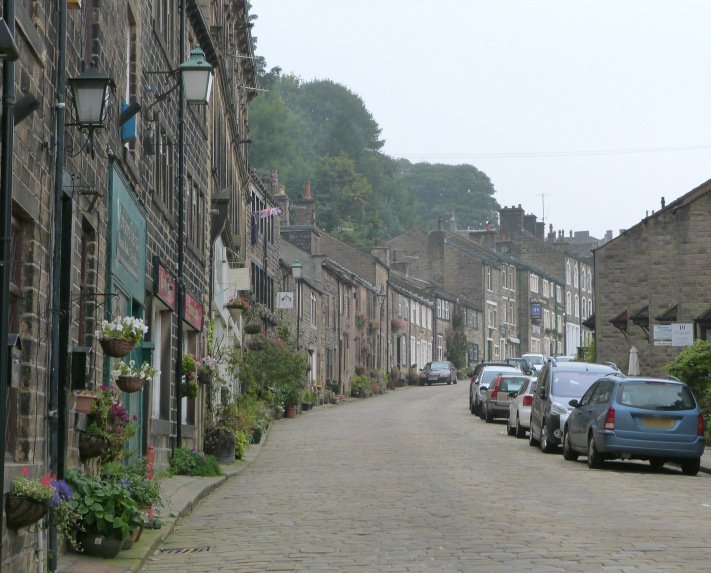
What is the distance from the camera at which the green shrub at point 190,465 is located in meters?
16.8

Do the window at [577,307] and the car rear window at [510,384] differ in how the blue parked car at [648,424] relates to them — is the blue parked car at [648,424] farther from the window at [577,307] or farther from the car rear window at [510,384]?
the window at [577,307]

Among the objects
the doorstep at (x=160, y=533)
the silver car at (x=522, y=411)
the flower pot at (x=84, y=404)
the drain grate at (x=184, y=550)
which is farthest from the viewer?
the silver car at (x=522, y=411)

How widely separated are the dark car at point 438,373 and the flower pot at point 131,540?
56.7 m

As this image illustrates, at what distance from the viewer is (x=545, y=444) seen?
71.9 ft

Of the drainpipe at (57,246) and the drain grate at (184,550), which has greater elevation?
the drainpipe at (57,246)

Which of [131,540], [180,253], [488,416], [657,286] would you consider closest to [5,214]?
[131,540]

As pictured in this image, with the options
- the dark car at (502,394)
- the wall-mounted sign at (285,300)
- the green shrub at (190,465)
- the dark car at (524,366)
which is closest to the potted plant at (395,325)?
the dark car at (524,366)

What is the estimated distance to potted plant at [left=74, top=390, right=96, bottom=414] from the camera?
1005cm

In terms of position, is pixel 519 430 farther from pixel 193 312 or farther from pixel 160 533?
pixel 160 533

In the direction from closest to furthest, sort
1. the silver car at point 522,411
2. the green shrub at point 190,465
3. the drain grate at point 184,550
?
1. the drain grate at point 184,550
2. the green shrub at point 190,465
3. the silver car at point 522,411

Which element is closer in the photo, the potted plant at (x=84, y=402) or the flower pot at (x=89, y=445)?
the potted plant at (x=84, y=402)

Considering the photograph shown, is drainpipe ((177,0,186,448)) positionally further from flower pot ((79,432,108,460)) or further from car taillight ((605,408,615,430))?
car taillight ((605,408,615,430))

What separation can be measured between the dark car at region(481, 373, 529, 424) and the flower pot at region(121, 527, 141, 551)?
23884mm

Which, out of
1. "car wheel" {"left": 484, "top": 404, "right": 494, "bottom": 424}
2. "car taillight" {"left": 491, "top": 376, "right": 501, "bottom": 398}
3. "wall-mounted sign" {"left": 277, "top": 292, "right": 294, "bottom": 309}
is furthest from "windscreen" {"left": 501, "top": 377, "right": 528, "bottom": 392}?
"wall-mounted sign" {"left": 277, "top": 292, "right": 294, "bottom": 309}
